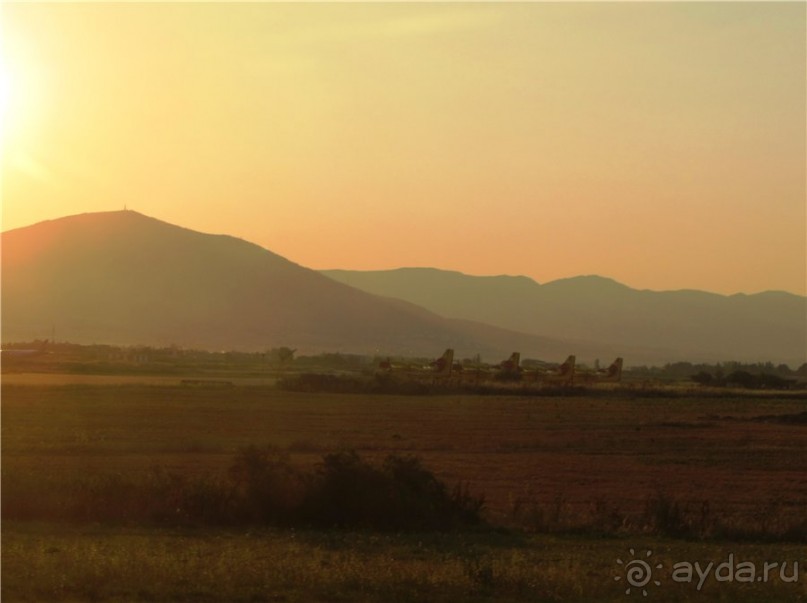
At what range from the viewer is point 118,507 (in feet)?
66.6

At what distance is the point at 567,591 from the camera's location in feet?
44.0

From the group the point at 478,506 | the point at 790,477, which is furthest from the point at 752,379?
the point at 478,506

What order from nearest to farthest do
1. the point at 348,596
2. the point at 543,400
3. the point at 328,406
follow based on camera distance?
the point at 348,596, the point at 328,406, the point at 543,400

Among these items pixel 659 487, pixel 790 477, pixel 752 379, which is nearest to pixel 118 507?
pixel 659 487

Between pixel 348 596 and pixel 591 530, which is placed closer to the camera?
pixel 348 596

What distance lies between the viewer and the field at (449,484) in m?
13.7

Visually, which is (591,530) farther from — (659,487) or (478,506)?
(659,487)

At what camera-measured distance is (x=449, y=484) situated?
1162 inches

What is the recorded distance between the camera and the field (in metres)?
13.7

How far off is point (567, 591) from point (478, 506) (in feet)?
25.3

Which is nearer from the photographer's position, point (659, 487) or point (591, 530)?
point (591, 530)

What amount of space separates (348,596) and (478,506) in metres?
8.30

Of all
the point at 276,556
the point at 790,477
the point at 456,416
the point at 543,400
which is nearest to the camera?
the point at 276,556

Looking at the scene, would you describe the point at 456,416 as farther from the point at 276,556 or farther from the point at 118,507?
the point at 276,556
